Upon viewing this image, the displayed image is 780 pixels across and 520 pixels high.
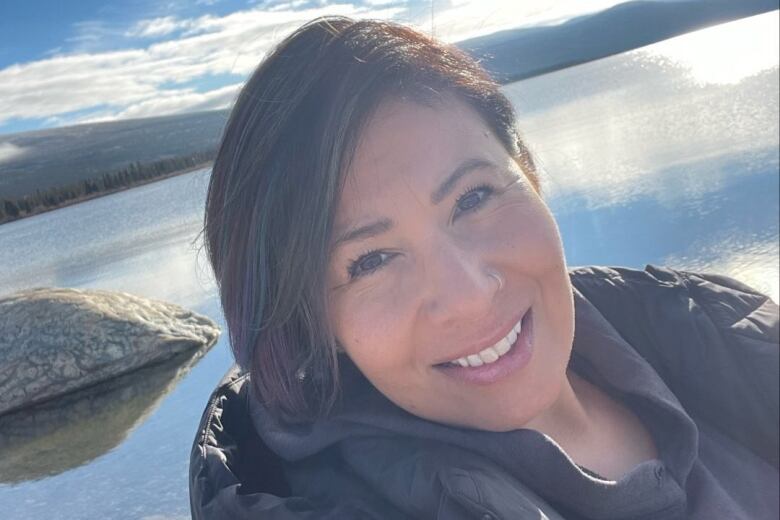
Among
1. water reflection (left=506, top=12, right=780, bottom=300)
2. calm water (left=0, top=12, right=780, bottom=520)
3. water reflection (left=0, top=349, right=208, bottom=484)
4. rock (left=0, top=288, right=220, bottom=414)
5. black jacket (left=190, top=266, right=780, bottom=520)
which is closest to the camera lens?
black jacket (left=190, top=266, right=780, bottom=520)

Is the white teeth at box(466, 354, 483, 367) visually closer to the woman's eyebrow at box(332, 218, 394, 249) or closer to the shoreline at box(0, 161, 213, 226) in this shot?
the woman's eyebrow at box(332, 218, 394, 249)

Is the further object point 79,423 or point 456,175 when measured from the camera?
point 79,423

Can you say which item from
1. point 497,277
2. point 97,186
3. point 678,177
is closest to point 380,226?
point 497,277

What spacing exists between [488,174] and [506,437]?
0.55 metres

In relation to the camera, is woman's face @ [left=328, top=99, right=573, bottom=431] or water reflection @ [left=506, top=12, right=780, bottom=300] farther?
water reflection @ [left=506, top=12, right=780, bottom=300]

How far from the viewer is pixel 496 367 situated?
165 cm

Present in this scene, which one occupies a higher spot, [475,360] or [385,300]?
[385,300]

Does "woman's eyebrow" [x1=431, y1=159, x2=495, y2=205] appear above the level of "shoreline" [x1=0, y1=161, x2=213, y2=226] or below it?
below

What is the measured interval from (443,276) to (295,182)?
361 mm

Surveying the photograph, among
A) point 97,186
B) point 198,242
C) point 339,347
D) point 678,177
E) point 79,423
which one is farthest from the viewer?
point 678,177

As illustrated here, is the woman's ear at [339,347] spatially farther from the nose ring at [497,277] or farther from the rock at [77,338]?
the rock at [77,338]

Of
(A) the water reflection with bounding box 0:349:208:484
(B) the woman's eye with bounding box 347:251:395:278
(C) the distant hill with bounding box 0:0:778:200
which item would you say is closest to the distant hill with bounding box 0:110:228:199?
(C) the distant hill with bounding box 0:0:778:200

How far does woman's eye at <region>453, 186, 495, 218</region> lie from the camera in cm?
165

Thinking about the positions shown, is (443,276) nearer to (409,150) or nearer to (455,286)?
(455,286)
